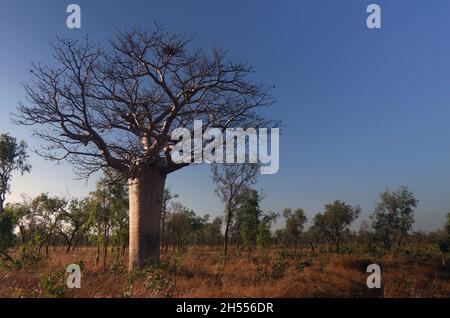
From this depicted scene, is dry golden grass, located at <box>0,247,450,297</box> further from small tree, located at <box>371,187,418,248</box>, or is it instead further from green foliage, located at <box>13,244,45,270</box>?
small tree, located at <box>371,187,418,248</box>

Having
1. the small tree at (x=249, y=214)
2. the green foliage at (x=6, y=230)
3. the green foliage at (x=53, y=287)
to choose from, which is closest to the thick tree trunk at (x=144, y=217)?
the green foliage at (x=53, y=287)

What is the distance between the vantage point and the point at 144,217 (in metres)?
7.52

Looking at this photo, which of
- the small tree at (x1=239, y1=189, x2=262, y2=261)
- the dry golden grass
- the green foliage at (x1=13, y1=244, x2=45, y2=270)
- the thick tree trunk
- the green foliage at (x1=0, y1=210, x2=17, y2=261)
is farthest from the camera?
the small tree at (x1=239, y1=189, x2=262, y2=261)

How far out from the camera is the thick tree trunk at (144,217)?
741cm

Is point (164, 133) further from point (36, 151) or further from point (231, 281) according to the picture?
point (231, 281)

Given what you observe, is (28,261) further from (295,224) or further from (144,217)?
(295,224)

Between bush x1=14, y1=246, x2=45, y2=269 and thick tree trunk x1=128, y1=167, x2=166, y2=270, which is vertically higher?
thick tree trunk x1=128, y1=167, x2=166, y2=270

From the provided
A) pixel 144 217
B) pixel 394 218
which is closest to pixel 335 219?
pixel 394 218

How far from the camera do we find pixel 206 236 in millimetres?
34250

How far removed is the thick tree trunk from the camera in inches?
292

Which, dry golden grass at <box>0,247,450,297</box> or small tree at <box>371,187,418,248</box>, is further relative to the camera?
small tree at <box>371,187,418,248</box>

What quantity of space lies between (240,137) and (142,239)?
3.53 m

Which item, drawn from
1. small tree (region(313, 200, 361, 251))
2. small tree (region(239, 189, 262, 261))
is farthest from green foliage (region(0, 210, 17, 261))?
small tree (region(313, 200, 361, 251))
